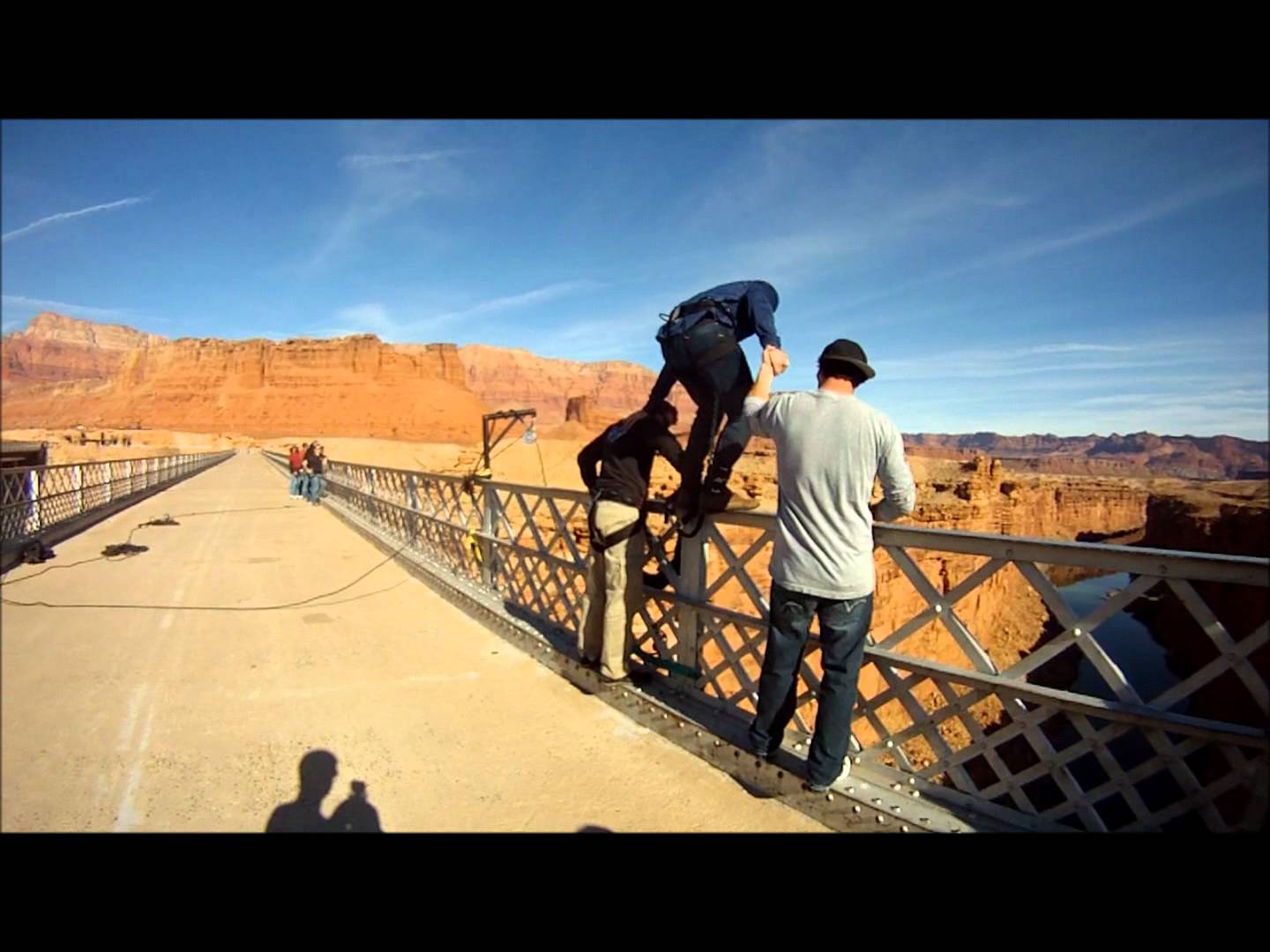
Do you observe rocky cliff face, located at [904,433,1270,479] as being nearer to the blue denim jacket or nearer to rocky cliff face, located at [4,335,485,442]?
the blue denim jacket

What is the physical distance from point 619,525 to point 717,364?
127cm

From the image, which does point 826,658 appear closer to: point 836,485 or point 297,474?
point 836,485

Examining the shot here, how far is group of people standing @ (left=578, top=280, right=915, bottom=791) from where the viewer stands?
8.95 feet

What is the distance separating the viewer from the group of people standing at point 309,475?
749 inches

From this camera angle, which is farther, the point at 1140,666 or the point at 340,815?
the point at 1140,666

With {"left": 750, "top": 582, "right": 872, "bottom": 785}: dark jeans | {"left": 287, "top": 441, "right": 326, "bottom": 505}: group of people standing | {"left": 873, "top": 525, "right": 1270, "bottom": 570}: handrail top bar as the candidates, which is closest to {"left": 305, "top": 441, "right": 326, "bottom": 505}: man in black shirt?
{"left": 287, "top": 441, "right": 326, "bottom": 505}: group of people standing

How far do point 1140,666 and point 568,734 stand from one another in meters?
40.9

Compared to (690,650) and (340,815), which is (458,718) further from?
(690,650)

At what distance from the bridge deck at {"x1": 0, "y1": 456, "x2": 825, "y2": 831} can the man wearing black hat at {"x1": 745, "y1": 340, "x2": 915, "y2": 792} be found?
0.66 meters

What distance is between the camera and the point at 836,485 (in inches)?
107

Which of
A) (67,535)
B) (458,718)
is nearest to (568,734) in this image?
(458,718)

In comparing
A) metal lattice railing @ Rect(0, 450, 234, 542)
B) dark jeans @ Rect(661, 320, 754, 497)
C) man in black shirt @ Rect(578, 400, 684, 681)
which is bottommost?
metal lattice railing @ Rect(0, 450, 234, 542)

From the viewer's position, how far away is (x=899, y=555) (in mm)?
2967

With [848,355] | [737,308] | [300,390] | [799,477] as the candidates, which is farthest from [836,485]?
[300,390]
